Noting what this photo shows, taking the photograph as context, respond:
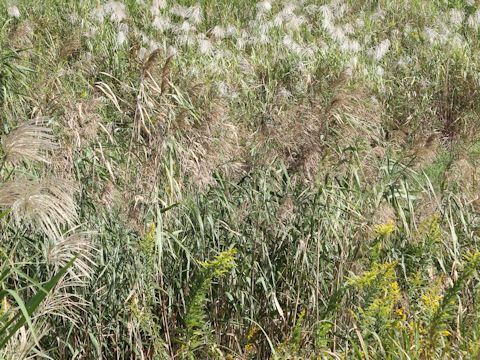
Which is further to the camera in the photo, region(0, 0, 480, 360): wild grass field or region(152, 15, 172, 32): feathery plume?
region(152, 15, 172, 32): feathery plume

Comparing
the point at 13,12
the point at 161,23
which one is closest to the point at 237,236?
the point at 13,12

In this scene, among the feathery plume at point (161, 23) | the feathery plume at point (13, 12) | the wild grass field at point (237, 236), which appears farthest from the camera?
the feathery plume at point (161, 23)

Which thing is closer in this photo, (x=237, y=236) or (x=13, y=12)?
(x=237, y=236)

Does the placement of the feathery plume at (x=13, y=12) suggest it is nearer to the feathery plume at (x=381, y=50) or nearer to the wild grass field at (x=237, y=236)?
the wild grass field at (x=237, y=236)

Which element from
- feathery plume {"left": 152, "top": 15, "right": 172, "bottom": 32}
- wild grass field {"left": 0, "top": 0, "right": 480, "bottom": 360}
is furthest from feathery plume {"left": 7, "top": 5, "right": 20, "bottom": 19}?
wild grass field {"left": 0, "top": 0, "right": 480, "bottom": 360}

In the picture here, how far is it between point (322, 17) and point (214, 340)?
5921mm

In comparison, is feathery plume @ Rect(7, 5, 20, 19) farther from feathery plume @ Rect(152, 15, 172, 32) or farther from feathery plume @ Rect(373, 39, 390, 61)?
feathery plume @ Rect(373, 39, 390, 61)

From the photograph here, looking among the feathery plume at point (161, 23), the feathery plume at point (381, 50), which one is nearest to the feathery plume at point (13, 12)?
the feathery plume at point (161, 23)

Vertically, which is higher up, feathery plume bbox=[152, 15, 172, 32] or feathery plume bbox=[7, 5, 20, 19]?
feathery plume bbox=[7, 5, 20, 19]

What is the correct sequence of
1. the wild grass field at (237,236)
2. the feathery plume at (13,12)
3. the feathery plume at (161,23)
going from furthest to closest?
the feathery plume at (161,23), the feathery plume at (13,12), the wild grass field at (237,236)

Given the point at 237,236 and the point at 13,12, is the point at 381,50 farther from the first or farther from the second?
the point at 237,236

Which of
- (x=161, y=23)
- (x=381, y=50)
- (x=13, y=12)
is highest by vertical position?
(x=13, y=12)

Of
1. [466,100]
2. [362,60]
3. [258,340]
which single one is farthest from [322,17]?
[258,340]

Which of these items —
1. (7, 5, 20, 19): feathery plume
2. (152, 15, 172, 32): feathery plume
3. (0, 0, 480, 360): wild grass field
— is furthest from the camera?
(152, 15, 172, 32): feathery plume
